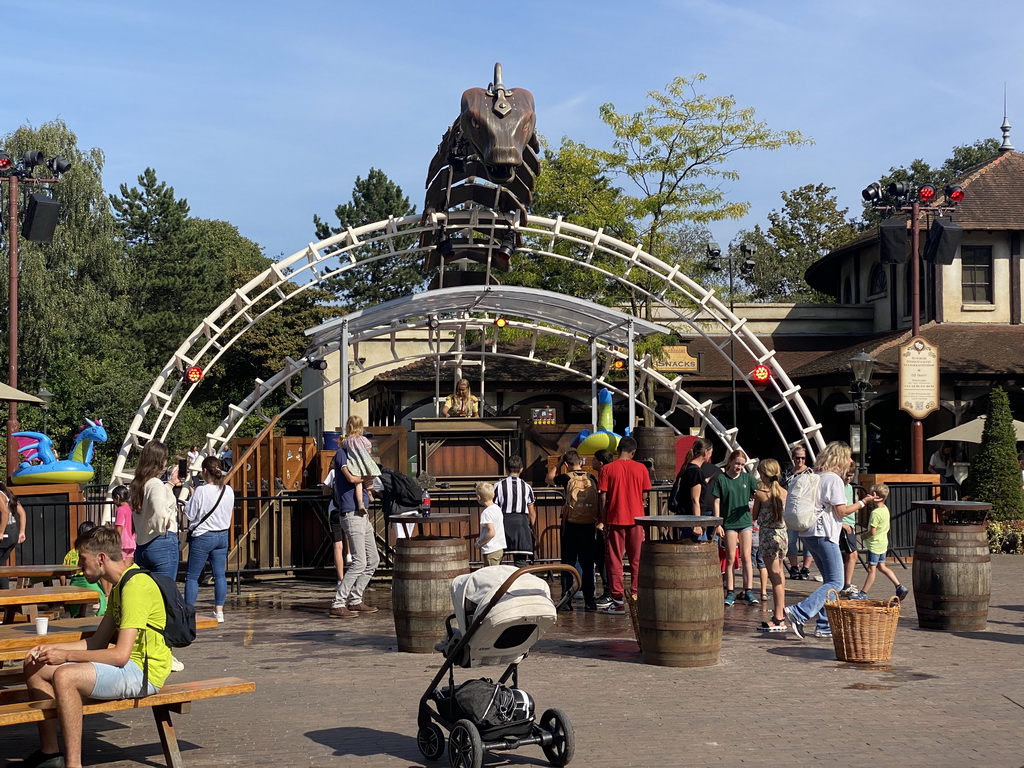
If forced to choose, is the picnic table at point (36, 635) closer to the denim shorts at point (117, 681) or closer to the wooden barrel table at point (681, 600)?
the denim shorts at point (117, 681)

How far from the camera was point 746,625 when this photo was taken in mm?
12234

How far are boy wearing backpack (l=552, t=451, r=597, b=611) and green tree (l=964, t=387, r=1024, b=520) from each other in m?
11.0

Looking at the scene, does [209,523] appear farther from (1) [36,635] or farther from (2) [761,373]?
(2) [761,373]

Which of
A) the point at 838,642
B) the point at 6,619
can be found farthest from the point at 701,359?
the point at 6,619

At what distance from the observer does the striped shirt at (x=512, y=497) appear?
13.7 meters

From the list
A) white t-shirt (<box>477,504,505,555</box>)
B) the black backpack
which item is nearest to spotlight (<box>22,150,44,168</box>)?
white t-shirt (<box>477,504,505,555</box>)

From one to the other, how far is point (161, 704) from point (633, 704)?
10.5 feet

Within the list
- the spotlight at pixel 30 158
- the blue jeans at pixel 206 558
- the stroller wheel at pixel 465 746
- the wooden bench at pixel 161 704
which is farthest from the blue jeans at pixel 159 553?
the spotlight at pixel 30 158

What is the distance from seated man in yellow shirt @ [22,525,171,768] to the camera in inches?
245

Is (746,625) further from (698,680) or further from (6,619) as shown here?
(6,619)

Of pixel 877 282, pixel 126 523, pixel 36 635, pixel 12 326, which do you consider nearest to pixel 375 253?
pixel 877 282

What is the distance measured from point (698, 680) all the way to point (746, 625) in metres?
3.21

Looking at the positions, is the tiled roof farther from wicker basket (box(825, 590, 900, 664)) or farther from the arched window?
wicker basket (box(825, 590, 900, 664))

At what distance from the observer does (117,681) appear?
6.38 meters
